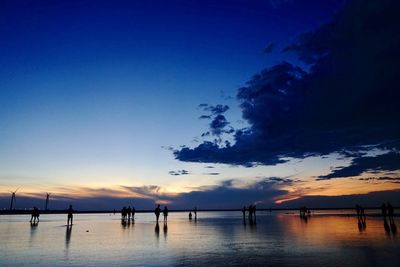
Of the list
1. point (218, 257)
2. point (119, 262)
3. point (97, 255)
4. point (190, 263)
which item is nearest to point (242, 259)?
point (218, 257)

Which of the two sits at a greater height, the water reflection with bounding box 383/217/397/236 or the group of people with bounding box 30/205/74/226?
the group of people with bounding box 30/205/74/226

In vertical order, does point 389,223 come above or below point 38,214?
below

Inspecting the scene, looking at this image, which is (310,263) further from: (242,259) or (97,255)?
(97,255)

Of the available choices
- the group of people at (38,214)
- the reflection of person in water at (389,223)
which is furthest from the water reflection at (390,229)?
the group of people at (38,214)

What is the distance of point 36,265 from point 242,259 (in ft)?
37.5

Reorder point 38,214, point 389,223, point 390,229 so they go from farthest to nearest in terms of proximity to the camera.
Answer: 1. point 38,214
2. point 389,223
3. point 390,229

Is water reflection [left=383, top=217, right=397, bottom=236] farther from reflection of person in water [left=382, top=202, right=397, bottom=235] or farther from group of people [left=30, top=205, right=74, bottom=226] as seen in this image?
group of people [left=30, top=205, right=74, bottom=226]

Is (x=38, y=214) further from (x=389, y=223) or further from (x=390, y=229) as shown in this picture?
(x=389, y=223)

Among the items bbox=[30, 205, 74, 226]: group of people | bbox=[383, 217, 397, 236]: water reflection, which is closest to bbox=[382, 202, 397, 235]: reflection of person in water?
bbox=[383, 217, 397, 236]: water reflection

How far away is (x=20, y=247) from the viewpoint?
80.0ft

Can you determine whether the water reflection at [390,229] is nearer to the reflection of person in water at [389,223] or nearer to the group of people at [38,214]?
the reflection of person in water at [389,223]

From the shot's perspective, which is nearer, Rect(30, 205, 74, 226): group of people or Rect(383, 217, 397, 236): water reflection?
Rect(383, 217, 397, 236): water reflection

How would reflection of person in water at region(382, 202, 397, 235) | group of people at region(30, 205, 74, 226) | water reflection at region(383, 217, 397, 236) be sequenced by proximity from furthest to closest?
group of people at region(30, 205, 74, 226), reflection of person in water at region(382, 202, 397, 235), water reflection at region(383, 217, 397, 236)

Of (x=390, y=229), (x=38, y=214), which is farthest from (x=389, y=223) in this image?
(x=38, y=214)
